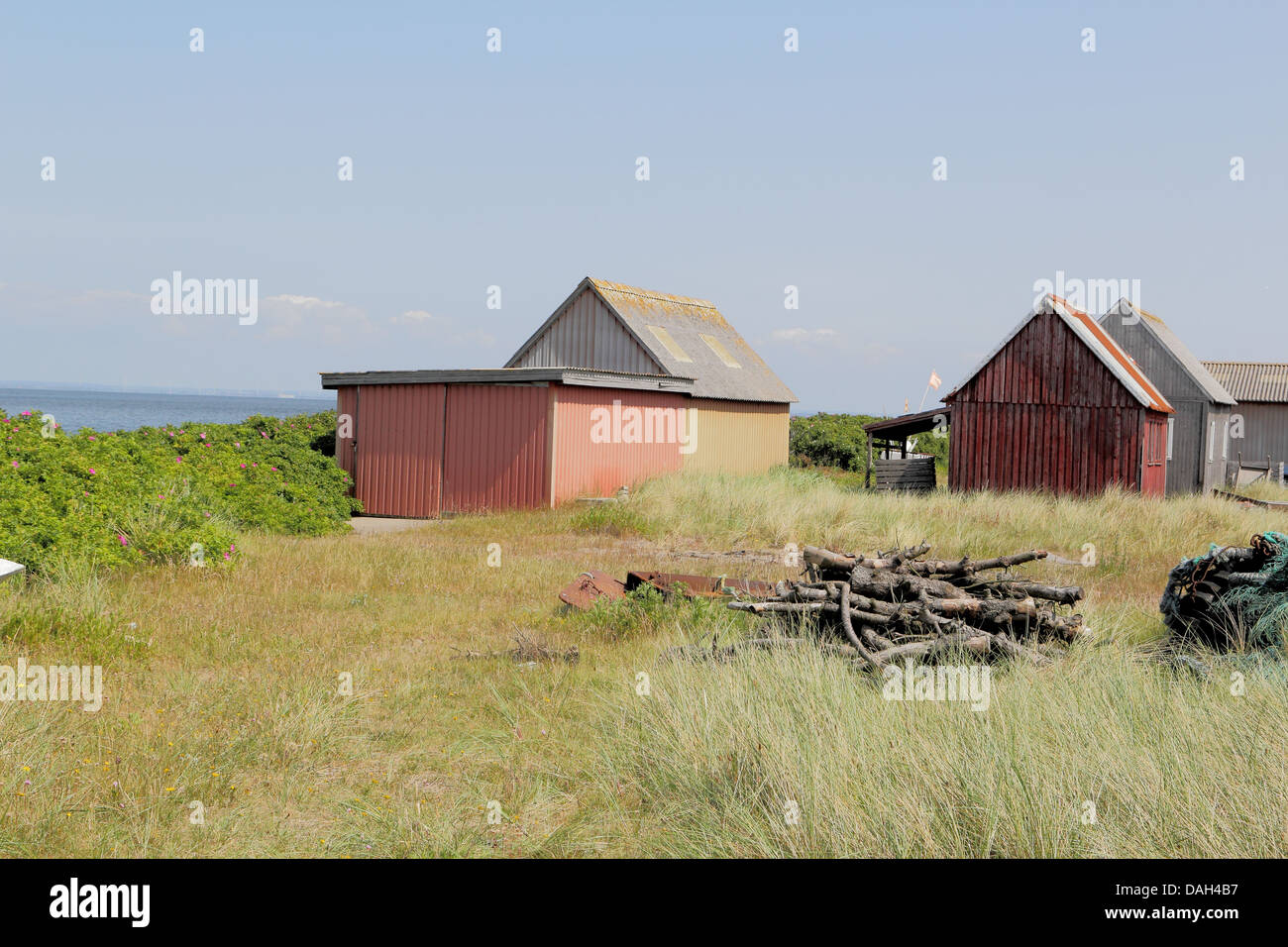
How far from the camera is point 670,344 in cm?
2836

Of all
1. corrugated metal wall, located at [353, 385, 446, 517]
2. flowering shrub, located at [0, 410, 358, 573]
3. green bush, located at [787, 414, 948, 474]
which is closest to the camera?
flowering shrub, located at [0, 410, 358, 573]

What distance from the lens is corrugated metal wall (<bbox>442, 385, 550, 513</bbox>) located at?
20188 mm

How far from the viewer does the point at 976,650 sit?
24.7 ft

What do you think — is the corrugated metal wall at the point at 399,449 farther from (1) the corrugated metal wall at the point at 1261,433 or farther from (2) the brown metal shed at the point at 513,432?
(1) the corrugated metal wall at the point at 1261,433

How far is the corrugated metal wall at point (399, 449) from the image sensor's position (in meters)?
21.3

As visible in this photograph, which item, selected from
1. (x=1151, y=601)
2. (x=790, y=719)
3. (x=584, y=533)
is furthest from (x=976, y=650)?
(x=584, y=533)

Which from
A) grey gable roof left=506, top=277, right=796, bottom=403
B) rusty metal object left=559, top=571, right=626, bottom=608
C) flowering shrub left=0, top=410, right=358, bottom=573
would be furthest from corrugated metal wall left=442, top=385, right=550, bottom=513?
Answer: rusty metal object left=559, top=571, right=626, bottom=608

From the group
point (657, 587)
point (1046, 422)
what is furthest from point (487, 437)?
point (1046, 422)

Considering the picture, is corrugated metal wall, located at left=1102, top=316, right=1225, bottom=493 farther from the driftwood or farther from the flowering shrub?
the driftwood

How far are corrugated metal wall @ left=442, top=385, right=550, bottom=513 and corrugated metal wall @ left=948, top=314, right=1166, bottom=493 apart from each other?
11.0 metres

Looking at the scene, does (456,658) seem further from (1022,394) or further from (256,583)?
(1022,394)

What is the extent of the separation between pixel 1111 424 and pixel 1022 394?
215 cm

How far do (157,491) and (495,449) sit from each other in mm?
7763

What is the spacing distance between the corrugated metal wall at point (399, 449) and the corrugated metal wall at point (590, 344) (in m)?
6.54
